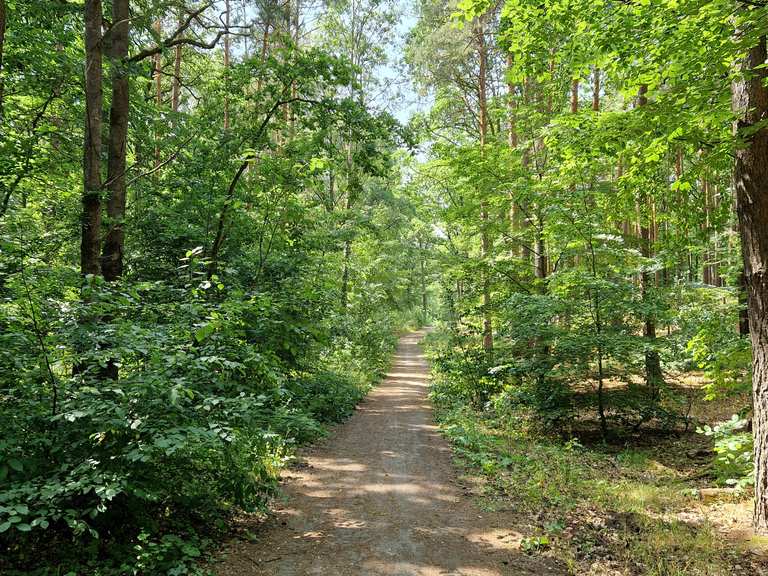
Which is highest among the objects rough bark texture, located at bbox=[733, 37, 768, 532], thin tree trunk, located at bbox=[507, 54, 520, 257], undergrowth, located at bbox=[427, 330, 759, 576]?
thin tree trunk, located at bbox=[507, 54, 520, 257]

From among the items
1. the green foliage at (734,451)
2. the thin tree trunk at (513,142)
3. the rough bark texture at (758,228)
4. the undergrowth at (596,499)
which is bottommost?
the undergrowth at (596,499)

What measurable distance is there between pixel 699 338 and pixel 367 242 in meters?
16.6

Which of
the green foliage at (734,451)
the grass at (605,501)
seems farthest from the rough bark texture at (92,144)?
the green foliage at (734,451)

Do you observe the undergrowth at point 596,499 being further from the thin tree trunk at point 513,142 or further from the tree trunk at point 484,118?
the thin tree trunk at point 513,142

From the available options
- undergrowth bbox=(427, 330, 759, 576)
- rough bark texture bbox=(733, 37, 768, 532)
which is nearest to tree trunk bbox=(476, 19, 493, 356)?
undergrowth bbox=(427, 330, 759, 576)

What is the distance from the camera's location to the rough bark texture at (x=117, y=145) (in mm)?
6805

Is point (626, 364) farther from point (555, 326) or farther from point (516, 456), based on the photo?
point (516, 456)

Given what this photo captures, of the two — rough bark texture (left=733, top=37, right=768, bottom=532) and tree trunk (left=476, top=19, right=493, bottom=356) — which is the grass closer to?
rough bark texture (left=733, top=37, right=768, bottom=532)

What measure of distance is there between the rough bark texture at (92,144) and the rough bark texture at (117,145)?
0.94 meters

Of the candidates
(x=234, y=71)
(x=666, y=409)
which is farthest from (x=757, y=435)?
(x=234, y=71)

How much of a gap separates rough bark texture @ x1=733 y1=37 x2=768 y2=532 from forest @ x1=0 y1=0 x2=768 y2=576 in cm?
3

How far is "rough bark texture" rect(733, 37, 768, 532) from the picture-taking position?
532 centimetres

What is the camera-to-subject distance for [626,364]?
9641 millimetres

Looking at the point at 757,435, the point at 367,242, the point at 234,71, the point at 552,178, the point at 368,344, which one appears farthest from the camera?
the point at 367,242
